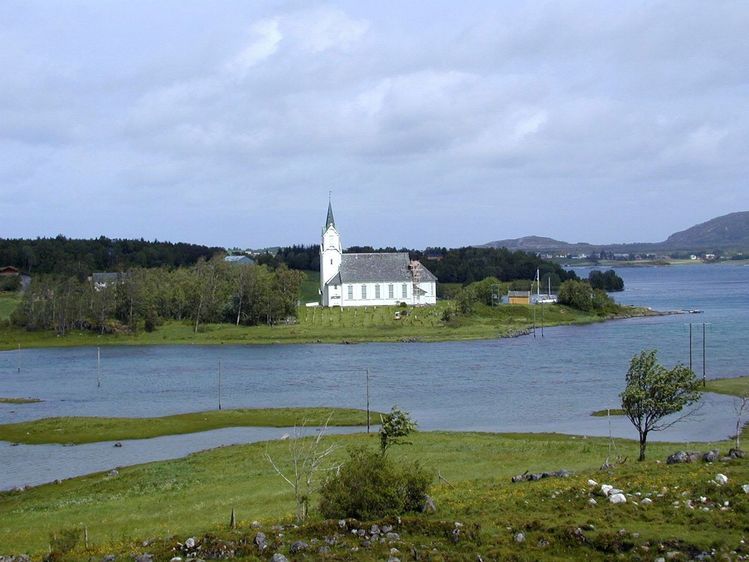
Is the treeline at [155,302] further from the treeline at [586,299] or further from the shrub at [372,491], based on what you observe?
the shrub at [372,491]

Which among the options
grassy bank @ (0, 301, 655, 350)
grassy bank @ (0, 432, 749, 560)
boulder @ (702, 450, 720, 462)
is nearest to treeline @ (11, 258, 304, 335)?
grassy bank @ (0, 301, 655, 350)

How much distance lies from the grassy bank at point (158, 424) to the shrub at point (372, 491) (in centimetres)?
2151

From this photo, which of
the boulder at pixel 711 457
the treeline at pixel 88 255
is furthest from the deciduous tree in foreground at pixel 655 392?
the treeline at pixel 88 255

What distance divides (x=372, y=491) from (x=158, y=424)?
2762cm

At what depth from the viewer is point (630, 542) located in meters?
13.4

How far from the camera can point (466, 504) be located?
57.4 feet

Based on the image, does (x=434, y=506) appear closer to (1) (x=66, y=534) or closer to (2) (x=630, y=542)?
(2) (x=630, y=542)

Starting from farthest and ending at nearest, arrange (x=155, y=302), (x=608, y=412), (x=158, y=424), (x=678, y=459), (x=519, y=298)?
(x=519, y=298) < (x=155, y=302) < (x=158, y=424) < (x=608, y=412) < (x=678, y=459)

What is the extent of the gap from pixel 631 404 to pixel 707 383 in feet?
87.2

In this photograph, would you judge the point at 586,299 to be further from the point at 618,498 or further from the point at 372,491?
the point at 372,491

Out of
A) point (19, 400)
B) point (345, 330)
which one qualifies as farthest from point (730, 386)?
point (345, 330)

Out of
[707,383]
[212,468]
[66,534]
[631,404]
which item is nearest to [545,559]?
[66,534]

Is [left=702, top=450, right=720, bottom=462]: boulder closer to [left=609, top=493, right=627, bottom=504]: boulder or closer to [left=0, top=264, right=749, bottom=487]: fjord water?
[left=609, top=493, right=627, bottom=504]: boulder

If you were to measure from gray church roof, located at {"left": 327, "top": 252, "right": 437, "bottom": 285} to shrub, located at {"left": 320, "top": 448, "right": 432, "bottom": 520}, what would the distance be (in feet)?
303
